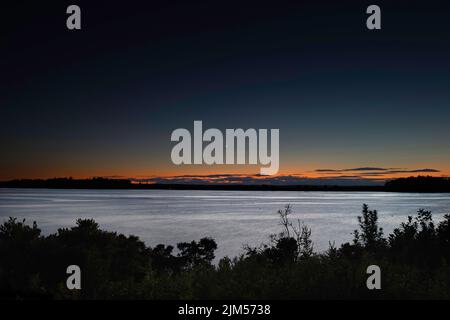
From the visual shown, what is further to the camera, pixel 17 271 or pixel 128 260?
pixel 128 260

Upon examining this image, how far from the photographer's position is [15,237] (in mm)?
23250

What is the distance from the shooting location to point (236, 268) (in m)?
13.2

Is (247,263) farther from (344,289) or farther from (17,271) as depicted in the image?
(17,271)

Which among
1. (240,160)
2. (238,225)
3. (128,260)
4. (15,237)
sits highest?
(240,160)

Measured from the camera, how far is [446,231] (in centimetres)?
2111

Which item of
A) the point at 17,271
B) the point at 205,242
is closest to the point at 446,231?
the point at 17,271

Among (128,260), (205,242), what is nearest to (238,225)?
(205,242)

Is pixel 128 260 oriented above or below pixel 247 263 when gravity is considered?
below

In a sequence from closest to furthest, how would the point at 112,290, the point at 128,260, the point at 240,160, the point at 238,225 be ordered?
the point at 112,290, the point at 240,160, the point at 128,260, the point at 238,225

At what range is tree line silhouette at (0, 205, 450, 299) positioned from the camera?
11664mm

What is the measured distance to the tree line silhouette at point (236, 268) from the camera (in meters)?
11.7
